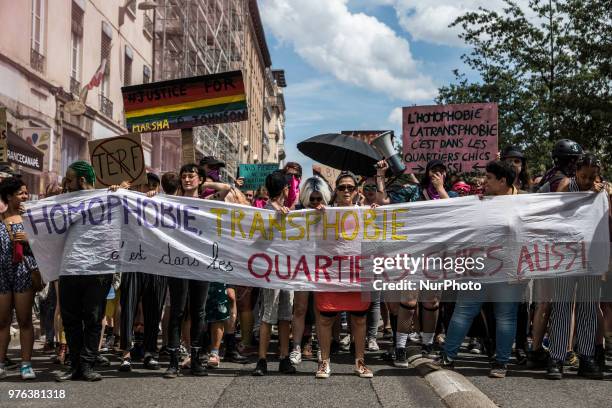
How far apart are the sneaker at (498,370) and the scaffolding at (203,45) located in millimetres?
22587

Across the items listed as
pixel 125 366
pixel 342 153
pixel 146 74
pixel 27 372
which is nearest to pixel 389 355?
pixel 125 366

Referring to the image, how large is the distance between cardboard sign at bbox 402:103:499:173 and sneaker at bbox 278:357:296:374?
4425 mm

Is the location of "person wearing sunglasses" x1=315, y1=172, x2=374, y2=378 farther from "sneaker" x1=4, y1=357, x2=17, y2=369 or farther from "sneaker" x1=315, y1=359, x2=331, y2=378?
"sneaker" x1=4, y1=357, x2=17, y2=369

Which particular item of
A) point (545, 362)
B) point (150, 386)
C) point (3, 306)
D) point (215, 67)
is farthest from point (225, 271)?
point (215, 67)

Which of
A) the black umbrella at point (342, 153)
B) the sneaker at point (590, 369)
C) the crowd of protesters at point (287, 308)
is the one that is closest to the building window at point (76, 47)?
the black umbrella at point (342, 153)

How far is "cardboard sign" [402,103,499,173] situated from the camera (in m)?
10.4

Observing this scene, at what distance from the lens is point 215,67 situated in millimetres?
39156

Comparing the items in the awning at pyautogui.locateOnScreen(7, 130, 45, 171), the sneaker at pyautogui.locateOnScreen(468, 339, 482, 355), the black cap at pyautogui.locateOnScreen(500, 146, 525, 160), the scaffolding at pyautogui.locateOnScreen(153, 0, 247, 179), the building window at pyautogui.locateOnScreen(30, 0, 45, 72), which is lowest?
the sneaker at pyautogui.locateOnScreen(468, 339, 482, 355)

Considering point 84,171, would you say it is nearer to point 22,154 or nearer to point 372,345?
point 372,345

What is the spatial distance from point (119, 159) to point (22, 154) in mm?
6774

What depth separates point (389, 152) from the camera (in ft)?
26.8

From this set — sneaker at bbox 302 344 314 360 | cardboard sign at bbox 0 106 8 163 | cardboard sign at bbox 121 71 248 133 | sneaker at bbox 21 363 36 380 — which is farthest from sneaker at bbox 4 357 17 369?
cardboard sign at bbox 121 71 248 133

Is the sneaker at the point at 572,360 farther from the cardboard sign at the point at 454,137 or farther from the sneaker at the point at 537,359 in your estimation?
the cardboard sign at the point at 454,137

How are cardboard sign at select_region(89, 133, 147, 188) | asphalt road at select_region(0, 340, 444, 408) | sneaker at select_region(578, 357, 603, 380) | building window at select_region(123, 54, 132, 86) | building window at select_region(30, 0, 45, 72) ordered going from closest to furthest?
asphalt road at select_region(0, 340, 444, 408) < sneaker at select_region(578, 357, 603, 380) < cardboard sign at select_region(89, 133, 147, 188) < building window at select_region(30, 0, 45, 72) < building window at select_region(123, 54, 132, 86)
